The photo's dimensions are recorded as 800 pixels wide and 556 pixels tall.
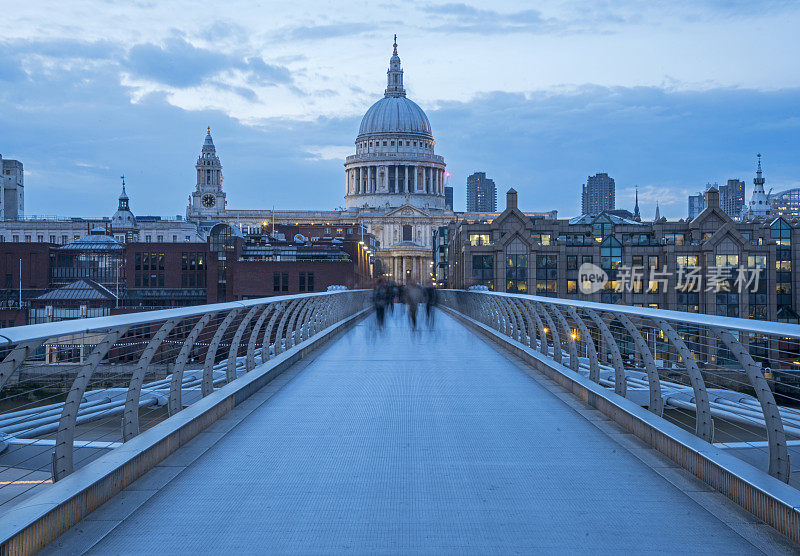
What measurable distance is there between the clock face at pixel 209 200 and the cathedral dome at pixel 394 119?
125 ft

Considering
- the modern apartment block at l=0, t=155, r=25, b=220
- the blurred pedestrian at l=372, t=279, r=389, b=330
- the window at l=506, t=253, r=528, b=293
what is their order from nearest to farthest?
the blurred pedestrian at l=372, t=279, r=389, b=330, the window at l=506, t=253, r=528, b=293, the modern apartment block at l=0, t=155, r=25, b=220

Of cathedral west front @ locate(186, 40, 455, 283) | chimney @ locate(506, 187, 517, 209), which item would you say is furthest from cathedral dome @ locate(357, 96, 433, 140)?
chimney @ locate(506, 187, 517, 209)

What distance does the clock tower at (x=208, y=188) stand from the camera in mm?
174750

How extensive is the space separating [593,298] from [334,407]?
64545mm

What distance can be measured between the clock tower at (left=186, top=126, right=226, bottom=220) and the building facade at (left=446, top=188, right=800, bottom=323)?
11120 cm

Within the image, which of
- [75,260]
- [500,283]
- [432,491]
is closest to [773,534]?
[432,491]

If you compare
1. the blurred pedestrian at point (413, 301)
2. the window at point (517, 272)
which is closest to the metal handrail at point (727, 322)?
the blurred pedestrian at point (413, 301)

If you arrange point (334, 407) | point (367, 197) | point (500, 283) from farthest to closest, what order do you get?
point (367, 197) < point (500, 283) < point (334, 407)

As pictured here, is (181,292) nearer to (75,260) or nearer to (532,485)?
(75,260)

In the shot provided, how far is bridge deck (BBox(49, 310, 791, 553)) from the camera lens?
4.89 m

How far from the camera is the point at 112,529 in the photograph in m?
5.04

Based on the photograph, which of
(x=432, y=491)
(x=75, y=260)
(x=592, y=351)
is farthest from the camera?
(x=75, y=260)

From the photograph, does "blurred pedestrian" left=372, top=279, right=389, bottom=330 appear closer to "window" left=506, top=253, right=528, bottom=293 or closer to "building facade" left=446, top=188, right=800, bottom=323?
"building facade" left=446, top=188, right=800, bottom=323

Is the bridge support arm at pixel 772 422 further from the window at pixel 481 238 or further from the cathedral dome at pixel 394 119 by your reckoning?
the cathedral dome at pixel 394 119
